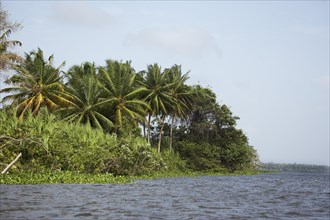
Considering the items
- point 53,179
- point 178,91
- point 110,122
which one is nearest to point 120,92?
point 110,122

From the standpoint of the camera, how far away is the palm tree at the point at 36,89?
110ft

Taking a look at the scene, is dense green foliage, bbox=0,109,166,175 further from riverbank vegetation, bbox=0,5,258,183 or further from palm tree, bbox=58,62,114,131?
palm tree, bbox=58,62,114,131

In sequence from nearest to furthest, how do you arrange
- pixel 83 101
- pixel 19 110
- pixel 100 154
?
pixel 100 154 → pixel 19 110 → pixel 83 101

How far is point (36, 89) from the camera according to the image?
113ft

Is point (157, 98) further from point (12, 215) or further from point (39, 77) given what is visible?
point (12, 215)

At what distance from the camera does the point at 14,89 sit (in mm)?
33688

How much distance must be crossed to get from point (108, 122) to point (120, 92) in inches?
134

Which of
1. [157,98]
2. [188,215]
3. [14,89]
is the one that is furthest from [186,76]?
[188,215]

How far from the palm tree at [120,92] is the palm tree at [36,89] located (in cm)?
477

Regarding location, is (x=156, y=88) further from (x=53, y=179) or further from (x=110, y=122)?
(x=53, y=179)

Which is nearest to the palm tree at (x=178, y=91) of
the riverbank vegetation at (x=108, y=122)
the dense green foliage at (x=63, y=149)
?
the riverbank vegetation at (x=108, y=122)

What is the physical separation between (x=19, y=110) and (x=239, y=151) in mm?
27421

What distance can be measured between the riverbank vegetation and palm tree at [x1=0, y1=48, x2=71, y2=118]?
0.26ft

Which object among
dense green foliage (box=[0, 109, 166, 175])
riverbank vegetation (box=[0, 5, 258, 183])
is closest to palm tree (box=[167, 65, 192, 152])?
riverbank vegetation (box=[0, 5, 258, 183])
